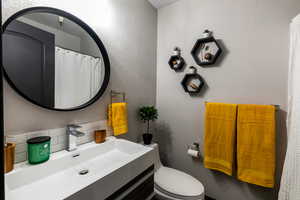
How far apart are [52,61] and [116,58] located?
1.90ft

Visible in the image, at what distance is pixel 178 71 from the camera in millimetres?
1807

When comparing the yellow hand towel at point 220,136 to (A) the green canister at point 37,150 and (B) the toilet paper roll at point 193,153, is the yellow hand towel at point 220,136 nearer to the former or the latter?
(B) the toilet paper roll at point 193,153

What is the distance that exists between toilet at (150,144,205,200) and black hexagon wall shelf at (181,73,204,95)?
0.95m

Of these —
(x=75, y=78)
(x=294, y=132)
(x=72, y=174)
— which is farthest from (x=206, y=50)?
(x=72, y=174)

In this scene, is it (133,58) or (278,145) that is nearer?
(278,145)

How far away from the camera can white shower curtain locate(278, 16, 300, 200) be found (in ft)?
3.08

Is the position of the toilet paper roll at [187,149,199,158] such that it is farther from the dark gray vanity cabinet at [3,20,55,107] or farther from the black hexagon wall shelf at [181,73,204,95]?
the dark gray vanity cabinet at [3,20,55,107]

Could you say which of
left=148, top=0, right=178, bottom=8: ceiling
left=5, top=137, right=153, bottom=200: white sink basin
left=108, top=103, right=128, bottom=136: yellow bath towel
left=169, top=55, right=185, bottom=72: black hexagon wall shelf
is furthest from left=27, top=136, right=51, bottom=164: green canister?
left=148, top=0, right=178, bottom=8: ceiling

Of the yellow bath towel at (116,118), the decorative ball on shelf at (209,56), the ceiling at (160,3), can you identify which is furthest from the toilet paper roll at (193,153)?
the ceiling at (160,3)

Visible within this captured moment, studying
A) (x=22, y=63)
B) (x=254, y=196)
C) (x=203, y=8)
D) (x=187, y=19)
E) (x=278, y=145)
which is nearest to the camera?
(x=22, y=63)

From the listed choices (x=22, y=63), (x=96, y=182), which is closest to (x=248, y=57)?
(x=96, y=182)

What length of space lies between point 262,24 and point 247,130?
3.31ft

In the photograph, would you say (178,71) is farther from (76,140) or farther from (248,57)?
→ (76,140)

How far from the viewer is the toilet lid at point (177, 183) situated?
123 centimetres
